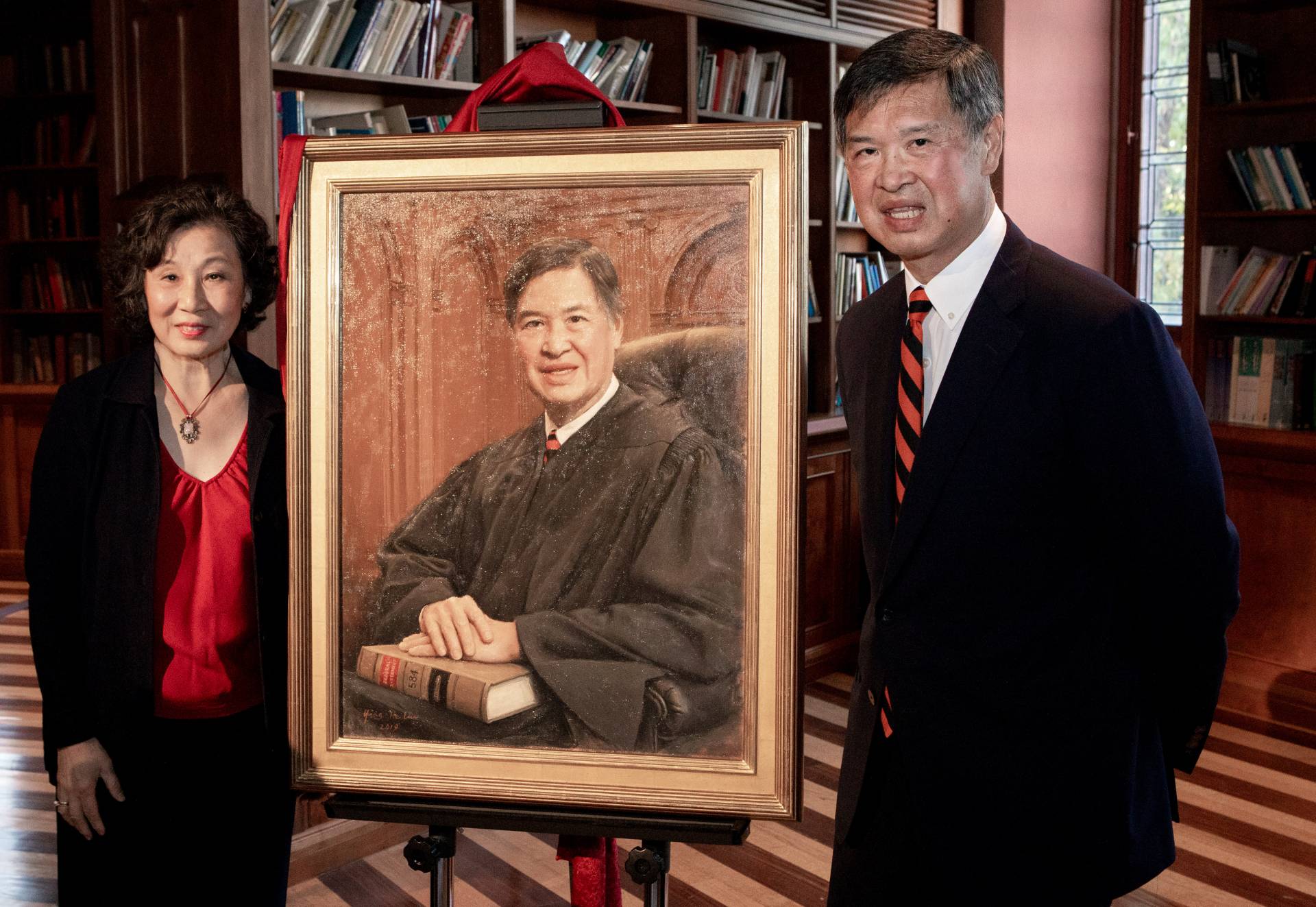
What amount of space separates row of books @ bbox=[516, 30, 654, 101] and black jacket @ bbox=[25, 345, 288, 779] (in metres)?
2.74

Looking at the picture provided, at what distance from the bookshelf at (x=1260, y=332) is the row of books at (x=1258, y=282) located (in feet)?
0.14

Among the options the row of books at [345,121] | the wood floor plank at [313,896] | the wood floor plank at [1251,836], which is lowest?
the wood floor plank at [313,896]

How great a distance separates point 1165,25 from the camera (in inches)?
219

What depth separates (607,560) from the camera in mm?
1419

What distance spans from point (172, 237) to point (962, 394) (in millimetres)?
1051

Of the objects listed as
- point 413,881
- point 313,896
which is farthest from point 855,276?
point 313,896

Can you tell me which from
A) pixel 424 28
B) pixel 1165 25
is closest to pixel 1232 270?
pixel 1165 25

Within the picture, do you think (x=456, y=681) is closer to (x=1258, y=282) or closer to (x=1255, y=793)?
(x=1255, y=793)

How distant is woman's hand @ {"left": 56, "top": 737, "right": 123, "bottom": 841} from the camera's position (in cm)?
158

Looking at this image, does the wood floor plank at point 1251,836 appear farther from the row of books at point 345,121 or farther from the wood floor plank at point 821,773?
the row of books at point 345,121

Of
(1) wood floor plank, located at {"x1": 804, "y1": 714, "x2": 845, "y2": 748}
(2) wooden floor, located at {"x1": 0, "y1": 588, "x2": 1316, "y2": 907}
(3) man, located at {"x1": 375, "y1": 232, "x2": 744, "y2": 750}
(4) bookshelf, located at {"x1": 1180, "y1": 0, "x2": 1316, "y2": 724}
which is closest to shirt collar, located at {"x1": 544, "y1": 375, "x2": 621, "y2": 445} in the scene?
(3) man, located at {"x1": 375, "y1": 232, "x2": 744, "y2": 750}

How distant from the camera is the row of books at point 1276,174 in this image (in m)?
4.13

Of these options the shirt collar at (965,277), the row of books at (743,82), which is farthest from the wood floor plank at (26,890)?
the row of books at (743,82)

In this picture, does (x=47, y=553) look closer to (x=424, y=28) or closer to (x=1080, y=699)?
(x=1080, y=699)
